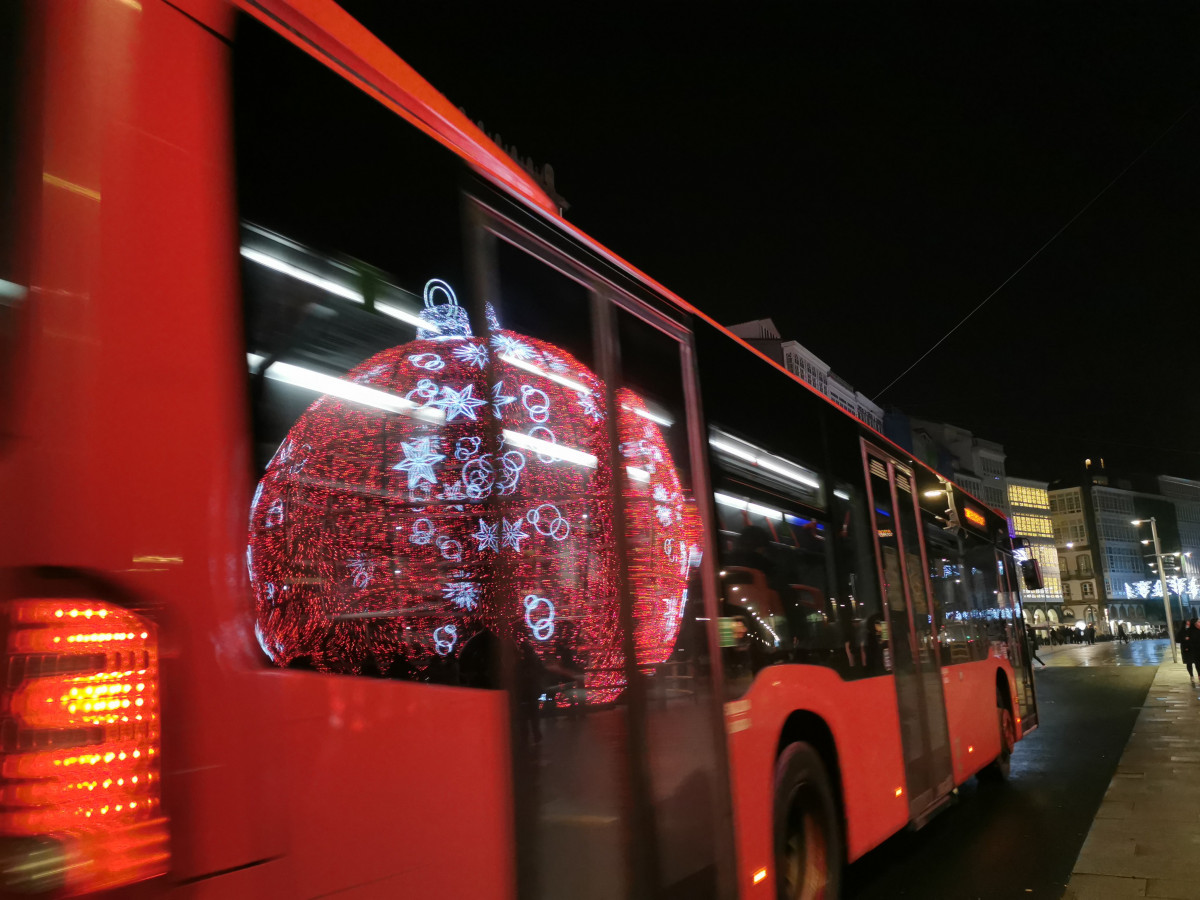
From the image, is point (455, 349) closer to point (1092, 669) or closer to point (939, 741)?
point (939, 741)

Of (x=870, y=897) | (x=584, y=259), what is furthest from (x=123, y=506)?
(x=870, y=897)

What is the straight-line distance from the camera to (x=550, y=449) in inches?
114

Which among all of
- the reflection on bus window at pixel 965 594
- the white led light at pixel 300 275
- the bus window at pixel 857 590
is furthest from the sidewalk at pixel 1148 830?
the white led light at pixel 300 275

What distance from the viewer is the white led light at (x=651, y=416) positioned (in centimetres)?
352

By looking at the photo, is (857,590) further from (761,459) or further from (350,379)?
(350,379)

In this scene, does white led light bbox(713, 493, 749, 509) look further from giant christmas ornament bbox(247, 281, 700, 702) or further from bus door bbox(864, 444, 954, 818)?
bus door bbox(864, 444, 954, 818)

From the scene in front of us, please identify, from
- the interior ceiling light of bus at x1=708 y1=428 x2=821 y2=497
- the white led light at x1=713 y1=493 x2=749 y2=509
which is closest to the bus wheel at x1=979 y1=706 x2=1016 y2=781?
the interior ceiling light of bus at x1=708 y1=428 x2=821 y2=497

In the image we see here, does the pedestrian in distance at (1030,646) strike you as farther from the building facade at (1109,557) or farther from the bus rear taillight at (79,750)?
the building facade at (1109,557)

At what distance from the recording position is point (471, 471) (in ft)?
8.25

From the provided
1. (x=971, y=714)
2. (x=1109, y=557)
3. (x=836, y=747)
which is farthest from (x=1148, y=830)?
(x=1109, y=557)

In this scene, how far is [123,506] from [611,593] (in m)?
1.74

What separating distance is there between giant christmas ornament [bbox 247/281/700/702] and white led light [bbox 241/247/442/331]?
46mm

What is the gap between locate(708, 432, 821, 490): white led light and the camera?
4.37 m

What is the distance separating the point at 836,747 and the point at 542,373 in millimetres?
3072
